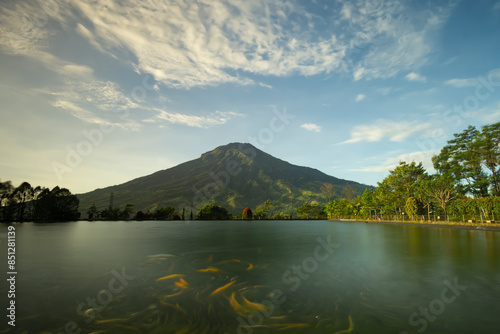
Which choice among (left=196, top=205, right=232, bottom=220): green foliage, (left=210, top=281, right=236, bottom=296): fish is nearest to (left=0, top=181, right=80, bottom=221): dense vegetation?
(left=196, top=205, right=232, bottom=220): green foliage

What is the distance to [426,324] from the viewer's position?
189 inches

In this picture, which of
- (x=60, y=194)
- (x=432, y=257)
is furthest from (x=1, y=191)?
(x=432, y=257)

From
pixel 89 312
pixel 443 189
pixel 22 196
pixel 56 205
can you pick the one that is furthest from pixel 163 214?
pixel 89 312

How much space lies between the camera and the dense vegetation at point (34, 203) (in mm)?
68562

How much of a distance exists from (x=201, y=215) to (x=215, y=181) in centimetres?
10819

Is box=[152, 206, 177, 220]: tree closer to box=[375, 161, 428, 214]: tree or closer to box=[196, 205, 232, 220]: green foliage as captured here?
box=[196, 205, 232, 220]: green foliage

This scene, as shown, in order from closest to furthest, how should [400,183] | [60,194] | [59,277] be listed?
1. [59,277]
2. [400,183]
3. [60,194]

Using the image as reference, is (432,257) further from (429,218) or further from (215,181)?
(215,181)

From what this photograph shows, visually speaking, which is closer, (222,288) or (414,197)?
(222,288)

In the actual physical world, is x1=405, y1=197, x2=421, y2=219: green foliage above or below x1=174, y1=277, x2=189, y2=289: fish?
above

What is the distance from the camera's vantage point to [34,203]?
7388cm

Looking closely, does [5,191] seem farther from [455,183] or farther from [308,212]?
[455,183]

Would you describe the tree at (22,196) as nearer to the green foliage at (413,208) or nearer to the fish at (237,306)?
the fish at (237,306)

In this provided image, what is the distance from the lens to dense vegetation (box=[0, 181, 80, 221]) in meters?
68.6
